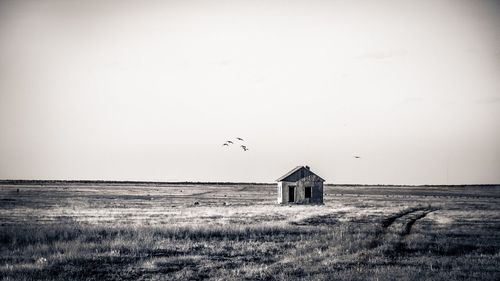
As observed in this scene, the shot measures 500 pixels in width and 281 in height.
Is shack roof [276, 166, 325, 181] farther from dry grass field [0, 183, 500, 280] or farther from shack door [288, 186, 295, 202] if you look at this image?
dry grass field [0, 183, 500, 280]

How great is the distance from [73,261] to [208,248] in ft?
15.7

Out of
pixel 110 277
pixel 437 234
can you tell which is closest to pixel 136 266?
pixel 110 277

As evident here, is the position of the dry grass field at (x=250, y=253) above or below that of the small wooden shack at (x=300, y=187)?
below

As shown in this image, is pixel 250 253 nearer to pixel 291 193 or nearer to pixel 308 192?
pixel 291 193

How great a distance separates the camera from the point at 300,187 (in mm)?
48406

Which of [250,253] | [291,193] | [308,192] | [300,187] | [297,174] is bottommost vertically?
[250,253]

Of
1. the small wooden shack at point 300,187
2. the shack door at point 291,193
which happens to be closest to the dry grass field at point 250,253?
the small wooden shack at point 300,187

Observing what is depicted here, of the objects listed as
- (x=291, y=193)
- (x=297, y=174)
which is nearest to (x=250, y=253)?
(x=291, y=193)

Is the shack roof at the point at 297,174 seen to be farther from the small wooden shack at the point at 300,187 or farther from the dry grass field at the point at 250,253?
the dry grass field at the point at 250,253

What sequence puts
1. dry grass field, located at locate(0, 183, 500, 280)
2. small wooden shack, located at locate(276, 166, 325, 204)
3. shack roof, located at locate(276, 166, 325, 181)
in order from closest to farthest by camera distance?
dry grass field, located at locate(0, 183, 500, 280)
small wooden shack, located at locate(276, 166, 325, 204)
shack roof, located at locate(276, 166, 325, 181)

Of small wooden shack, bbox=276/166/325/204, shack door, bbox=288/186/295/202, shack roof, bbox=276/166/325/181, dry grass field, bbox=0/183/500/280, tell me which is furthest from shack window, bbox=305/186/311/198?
dry grass field, bbox=0/183/500/280

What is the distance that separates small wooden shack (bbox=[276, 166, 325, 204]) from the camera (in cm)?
4819

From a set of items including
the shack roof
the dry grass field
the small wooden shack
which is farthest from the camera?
the shack roof

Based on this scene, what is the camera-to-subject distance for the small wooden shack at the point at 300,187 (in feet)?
158
